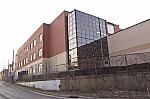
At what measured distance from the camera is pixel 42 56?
48.9m

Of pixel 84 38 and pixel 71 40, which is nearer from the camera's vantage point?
pixel 84 38

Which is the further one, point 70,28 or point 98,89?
point 70,28

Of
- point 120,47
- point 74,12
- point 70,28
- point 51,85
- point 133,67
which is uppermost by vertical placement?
point 74,12

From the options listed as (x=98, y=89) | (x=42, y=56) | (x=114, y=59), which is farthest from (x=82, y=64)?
(x=42, y=56)

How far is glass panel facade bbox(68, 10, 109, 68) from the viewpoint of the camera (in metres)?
37.9

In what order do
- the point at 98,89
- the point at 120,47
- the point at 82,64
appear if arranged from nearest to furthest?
the point at 98,89 < the point at 82,64 < the point at 120,47

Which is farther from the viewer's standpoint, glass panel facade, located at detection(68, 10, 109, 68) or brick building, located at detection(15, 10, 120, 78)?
brick building, located at detection(15, 10, 120, 78)

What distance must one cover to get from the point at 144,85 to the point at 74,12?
25297 millimetres

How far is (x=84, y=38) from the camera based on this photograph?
3978cm

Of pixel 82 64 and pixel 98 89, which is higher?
pixel 82 64

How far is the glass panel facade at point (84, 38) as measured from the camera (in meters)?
37.9

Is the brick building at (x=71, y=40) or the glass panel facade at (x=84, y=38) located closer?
the glass panel facade at (x=84, y=38)

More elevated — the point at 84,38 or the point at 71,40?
the point at 84,38

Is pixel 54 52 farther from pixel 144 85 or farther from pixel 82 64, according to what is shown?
pixel 144 85
